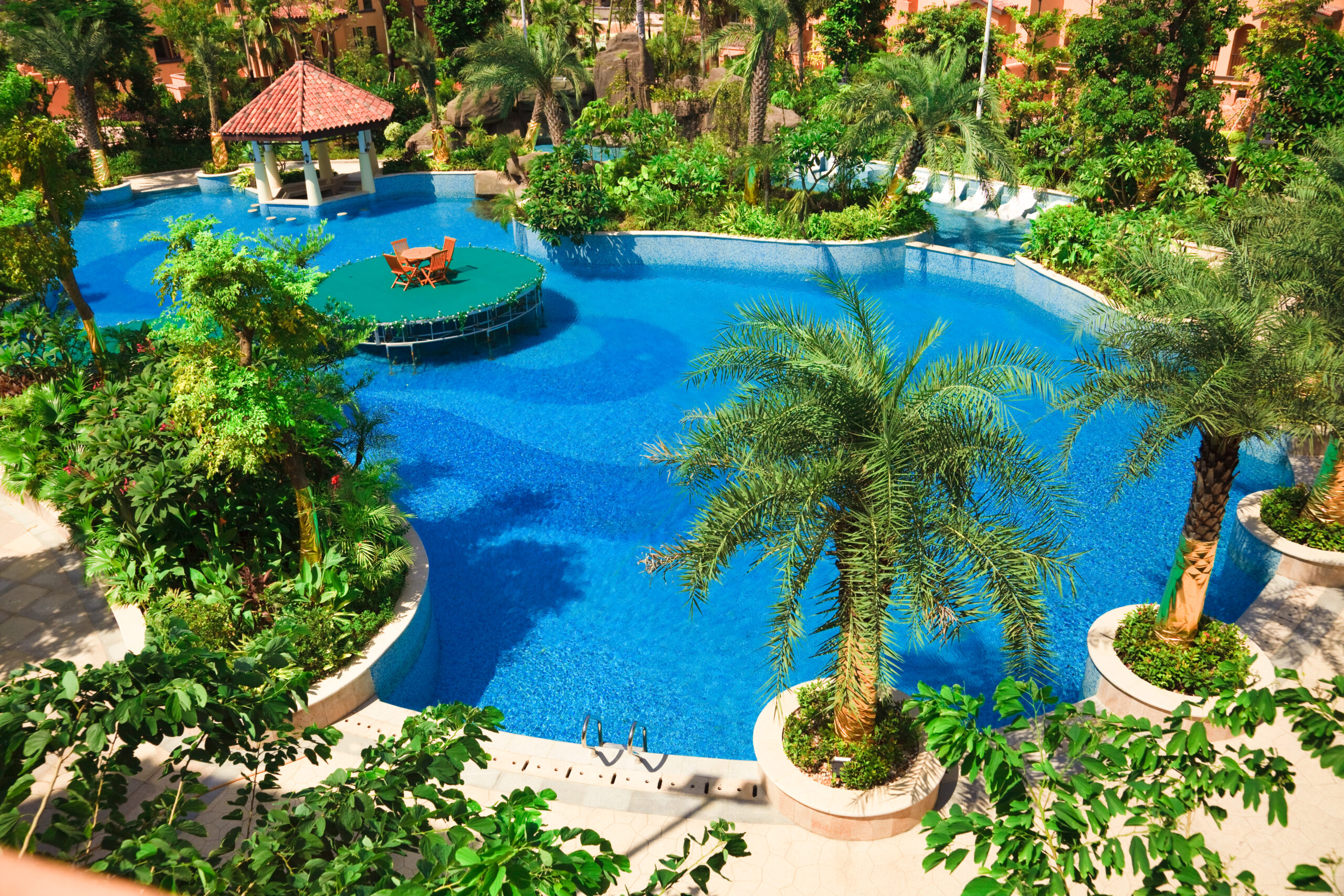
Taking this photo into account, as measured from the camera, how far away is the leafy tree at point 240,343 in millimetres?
7727

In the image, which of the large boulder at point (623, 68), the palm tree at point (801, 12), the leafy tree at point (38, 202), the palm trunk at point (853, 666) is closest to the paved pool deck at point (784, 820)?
the palm trunk at point (853, 666)

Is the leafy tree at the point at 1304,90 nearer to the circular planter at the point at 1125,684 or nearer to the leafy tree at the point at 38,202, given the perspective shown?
the circular planter at the point at 1125,684

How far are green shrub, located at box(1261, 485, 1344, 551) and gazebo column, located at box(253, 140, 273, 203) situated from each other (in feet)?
82.8

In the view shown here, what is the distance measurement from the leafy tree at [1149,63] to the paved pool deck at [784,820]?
15.0 meters

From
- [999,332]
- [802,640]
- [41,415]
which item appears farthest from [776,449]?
[999,332]

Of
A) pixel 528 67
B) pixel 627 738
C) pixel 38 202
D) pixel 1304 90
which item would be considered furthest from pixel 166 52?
pixel 627 738

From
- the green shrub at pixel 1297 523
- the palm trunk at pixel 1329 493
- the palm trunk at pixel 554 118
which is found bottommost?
the green shrub at pixel 1297 523

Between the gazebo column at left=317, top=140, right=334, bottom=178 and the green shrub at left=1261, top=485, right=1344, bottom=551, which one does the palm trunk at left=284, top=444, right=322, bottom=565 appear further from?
the gazebo column at left=317, top=140, right=334, bottom=178

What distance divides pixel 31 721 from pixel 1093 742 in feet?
15.6

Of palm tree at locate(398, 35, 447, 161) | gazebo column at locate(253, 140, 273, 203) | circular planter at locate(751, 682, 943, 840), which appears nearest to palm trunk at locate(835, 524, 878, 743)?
circular planter at locate(751, 682, 943, 840)

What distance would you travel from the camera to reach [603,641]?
34.6 ft

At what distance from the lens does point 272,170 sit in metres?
26.5

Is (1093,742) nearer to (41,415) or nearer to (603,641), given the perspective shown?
(603,641)

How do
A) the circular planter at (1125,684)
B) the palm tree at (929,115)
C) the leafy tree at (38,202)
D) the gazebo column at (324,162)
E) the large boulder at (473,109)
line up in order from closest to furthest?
the circular planter at (1125,684) < the leafy tree at (38,202) < the palm tree at (929,115) < the gazebo column at (324,162) < the large boulder at (473,109)
